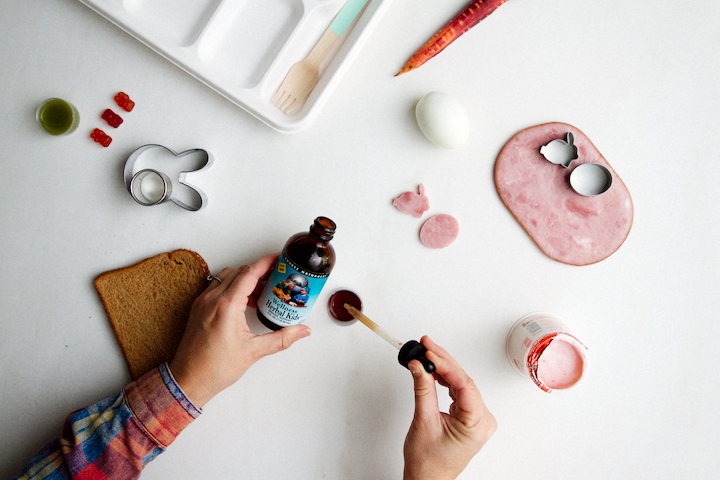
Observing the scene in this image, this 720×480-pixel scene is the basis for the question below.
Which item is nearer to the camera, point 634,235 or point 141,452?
point 141,452

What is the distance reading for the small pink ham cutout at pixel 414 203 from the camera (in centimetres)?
131

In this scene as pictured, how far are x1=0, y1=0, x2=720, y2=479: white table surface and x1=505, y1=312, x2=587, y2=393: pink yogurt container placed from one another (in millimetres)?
121

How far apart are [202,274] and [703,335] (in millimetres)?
1739

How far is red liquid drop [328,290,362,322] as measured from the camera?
1.32 metres

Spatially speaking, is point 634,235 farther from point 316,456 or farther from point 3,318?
point 3,318

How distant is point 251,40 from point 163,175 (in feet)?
1.71

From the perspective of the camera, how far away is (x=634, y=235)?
1.33 metres

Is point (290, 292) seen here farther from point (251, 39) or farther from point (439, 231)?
point (251, 39)

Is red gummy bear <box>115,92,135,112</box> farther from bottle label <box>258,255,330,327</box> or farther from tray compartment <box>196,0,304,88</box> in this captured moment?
bottle label <box>258,255,330,327</box>

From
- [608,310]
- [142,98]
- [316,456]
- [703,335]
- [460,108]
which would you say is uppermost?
[460,108]

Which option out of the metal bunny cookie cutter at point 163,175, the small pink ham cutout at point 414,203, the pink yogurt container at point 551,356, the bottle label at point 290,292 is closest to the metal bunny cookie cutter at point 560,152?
the small pink ham cutout at point 414,203

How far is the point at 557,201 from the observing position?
131cm

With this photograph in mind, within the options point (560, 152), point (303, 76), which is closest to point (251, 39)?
point (303, 76)

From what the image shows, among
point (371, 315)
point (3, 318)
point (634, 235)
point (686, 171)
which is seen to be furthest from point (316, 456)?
point (686, 171)
